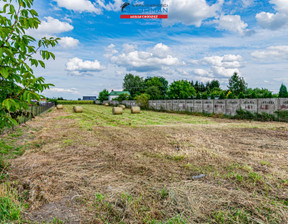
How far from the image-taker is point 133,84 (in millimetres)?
96500

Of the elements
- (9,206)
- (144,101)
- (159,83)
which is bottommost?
(9,206)

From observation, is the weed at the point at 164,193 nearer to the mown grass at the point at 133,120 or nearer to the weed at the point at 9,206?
the weed at the point at 9,206

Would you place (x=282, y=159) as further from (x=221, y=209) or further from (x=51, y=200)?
(x=51, y=200)

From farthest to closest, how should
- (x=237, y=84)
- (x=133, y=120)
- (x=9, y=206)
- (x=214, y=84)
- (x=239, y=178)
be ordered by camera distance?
(x=214, y=84) < (x=237, y=84) < (x=133, y=120) < (x=239, y=178) < (x=9, y=206)

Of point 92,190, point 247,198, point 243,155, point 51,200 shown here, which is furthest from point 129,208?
point 243,155

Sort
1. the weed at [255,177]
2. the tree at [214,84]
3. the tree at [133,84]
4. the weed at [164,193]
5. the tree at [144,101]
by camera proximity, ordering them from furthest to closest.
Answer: the tree at [133,84], the tree at [214,84], the tree at [144,101], the weed at [255,177], the weed at [164,193]

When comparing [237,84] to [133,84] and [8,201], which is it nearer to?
[133,84]

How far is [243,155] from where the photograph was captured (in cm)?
522

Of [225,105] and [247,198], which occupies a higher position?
[225,105]

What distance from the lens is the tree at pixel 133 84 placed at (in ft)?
312

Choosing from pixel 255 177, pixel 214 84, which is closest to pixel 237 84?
pixel 214 84

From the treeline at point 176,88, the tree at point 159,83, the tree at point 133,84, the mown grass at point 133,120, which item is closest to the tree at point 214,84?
the treeline at point 176,88

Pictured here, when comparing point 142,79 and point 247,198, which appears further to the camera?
point 142,79

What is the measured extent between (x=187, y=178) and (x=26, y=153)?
4.41 metres
